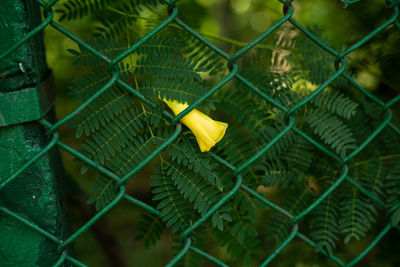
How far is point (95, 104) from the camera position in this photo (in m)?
0.93

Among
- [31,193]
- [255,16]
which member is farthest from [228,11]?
[31,193]

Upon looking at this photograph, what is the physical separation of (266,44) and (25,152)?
3.62 ft

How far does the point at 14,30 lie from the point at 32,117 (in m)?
0.20

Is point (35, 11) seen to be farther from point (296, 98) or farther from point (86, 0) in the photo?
point (296, 98)

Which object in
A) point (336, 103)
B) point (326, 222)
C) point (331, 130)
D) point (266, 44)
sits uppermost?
point (266, 44)

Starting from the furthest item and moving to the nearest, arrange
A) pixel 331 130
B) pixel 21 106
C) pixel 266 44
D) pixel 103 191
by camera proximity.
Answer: pixel 266 44 < pixel 331 130 < pixel 103 191 < pixel 21 106

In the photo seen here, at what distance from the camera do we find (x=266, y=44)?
5.08ft

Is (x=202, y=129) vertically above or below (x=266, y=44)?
below

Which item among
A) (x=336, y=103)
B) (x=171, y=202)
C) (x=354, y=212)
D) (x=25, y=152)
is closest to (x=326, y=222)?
(x=354, y=212)

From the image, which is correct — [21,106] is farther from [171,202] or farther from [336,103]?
[336,103]

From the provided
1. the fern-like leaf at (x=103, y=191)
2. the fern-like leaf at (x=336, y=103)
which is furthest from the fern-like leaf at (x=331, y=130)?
the fern-like leaf at (x=103, y=191)

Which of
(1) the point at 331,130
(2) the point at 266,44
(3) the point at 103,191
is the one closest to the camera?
(3) the point at 103,191

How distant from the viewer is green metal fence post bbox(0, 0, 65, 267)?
2.58 ft

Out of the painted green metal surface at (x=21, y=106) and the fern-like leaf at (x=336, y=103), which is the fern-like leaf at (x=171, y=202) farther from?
the fern-like leaf at (x=336, y=103)
